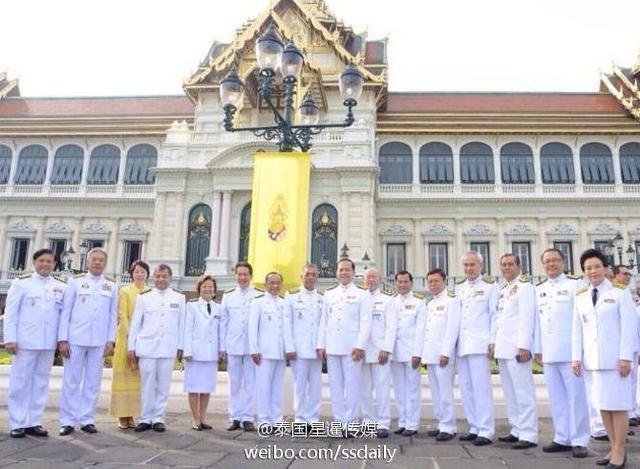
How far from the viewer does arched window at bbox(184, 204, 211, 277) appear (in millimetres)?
21812

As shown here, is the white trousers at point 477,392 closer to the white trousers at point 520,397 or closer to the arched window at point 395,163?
the white trousers at point 520,397

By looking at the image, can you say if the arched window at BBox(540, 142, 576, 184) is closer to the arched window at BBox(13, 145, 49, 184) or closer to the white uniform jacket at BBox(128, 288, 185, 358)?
the white uniform jacket at BBox(128, 288, 185, 358)

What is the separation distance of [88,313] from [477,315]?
4.07 meters

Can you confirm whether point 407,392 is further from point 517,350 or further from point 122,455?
point 122,455

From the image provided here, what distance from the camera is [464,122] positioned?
26.2 m

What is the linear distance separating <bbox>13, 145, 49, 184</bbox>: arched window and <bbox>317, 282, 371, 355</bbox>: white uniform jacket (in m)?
26.2

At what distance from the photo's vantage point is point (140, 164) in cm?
A: 2688

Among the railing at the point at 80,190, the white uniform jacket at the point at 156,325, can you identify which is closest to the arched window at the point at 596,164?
the railing at the point at 80,190

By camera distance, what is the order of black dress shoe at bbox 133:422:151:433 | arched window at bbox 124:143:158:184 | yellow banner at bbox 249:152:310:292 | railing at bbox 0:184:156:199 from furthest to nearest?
arched window at bbox 124:143:158:184
railing at bbox 0:184:156:199
yellow banner at bbox 249:152:310:292
black dress shoe at bbox 133:422:151:433

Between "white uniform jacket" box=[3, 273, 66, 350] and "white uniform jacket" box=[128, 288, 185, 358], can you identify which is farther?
"white uniform jacket" box=[128, 288, 185, 358]

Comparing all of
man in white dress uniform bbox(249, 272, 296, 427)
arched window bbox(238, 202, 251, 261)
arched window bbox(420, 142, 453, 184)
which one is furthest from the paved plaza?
arched window bbox(420, 142, 453, 184)

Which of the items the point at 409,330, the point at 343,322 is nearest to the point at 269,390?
the point at 343,322

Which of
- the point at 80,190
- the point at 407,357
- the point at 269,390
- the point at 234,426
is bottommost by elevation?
the point at 234,426

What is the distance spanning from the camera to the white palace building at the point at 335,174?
2198cm
